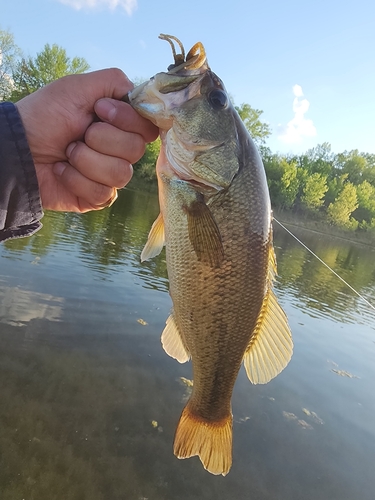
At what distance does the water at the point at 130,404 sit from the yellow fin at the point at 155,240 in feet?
13.4

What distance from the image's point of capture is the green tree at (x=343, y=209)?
68.4 metres

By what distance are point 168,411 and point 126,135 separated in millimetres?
5929

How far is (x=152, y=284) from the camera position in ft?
42.5

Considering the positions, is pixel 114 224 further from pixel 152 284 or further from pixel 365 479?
pixel 365 479

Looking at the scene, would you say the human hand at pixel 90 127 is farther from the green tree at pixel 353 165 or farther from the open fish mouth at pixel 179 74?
the green tree at pixel 353 165

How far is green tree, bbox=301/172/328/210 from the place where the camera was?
6762 cm

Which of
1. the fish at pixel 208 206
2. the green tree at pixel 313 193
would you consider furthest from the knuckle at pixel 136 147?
the green tree at pixel 313 193

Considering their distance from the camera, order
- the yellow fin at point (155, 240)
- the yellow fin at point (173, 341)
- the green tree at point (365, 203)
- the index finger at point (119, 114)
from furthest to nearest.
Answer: the green tree at point (365, 203) → the yellow fin at point (173, 341) → the yellow fin at point (155, 240) → the index finger at point (119, 114)

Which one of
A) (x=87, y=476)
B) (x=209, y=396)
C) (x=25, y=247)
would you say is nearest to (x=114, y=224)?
(x=25, y=247)

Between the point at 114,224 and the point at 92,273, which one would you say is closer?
the point at 92,273

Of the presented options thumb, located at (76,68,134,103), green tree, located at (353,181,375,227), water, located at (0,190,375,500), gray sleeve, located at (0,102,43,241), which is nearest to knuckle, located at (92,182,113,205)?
gray sleeve, located at (0,102,43,241)

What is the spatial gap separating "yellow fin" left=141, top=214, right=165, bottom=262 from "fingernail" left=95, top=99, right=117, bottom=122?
0.66m

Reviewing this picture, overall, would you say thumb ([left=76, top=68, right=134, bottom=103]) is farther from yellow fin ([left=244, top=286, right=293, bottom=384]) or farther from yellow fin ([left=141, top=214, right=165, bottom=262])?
yellow fin ([left=244, top=286, right=293, bottom=384])

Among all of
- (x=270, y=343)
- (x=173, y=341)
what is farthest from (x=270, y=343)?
→ (x=173, y=341)
